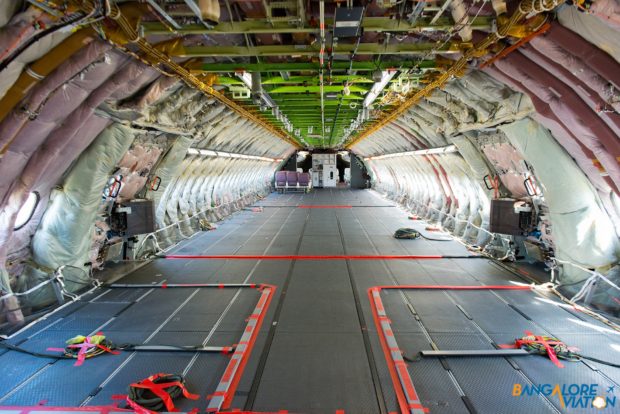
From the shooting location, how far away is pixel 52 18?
3.72m

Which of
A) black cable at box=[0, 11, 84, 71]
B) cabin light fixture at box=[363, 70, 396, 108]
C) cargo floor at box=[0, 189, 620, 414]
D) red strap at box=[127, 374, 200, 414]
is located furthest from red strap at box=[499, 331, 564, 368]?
black cable at box=[0, 11, 84, 71]

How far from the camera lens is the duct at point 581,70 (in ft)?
14.2

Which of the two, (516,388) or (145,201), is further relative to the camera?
(145,201)

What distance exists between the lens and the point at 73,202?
7273 millimetres

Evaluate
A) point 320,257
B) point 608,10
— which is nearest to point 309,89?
point 320,257

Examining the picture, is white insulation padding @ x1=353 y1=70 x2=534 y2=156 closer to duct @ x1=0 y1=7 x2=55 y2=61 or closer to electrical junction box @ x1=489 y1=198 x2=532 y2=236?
electrical junction box @ x1=489 y1=198 x2=532 y2=236

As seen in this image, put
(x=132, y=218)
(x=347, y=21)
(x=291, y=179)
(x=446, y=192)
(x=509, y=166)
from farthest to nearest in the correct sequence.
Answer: (x=291, y=179) < (x=446, y=192) < (x=132, y=218) < (x=509, y=166) < (x=347, y=21)

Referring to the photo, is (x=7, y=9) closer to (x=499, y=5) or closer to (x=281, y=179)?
(x=499, y=5)

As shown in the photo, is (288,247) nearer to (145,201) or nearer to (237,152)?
(145,201)

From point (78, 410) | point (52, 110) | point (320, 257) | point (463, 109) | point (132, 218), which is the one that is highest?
point (463, 109)

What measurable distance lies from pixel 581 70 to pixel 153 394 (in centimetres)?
683

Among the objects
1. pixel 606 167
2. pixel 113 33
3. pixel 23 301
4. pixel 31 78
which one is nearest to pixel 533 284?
pixel 606 167

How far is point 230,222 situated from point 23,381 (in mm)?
12838

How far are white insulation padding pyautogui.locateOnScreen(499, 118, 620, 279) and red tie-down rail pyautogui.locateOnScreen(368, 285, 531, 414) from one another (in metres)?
1.46
